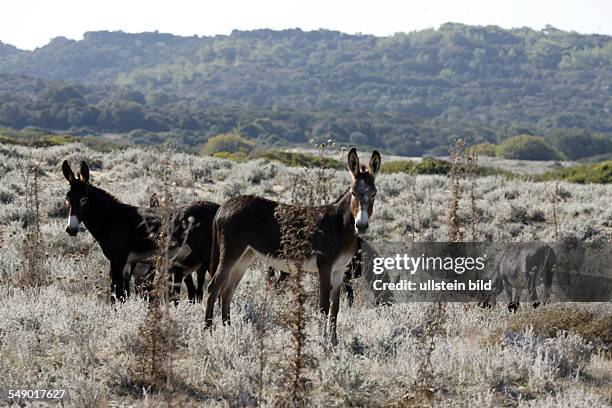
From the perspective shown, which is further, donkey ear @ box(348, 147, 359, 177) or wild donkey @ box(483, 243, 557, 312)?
wild donkey @ box(483, 243, 557, 312)

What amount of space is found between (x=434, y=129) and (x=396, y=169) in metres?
111

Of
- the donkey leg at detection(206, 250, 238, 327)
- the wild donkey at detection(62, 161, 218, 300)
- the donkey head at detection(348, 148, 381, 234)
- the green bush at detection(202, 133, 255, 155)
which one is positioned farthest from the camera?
the green bush at detection(202, 133, 255, 155)

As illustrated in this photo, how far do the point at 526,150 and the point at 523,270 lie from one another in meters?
Result: 71.6

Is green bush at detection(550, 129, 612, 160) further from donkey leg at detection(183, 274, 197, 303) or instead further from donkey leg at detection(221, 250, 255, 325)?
donkey leg at detection(221, 250, 255, 325)

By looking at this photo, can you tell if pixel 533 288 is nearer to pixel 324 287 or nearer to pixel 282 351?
pixel 324 287

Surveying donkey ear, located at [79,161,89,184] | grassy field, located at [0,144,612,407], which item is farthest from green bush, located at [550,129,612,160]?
grassy field, located at [0,144,612,407]

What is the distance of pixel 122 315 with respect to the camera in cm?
877

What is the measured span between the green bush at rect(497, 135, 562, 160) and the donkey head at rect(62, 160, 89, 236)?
6553cm

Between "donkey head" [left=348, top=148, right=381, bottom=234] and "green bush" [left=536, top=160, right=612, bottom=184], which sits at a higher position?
"green bush" [left=536, top=160, right=612, bottom=184]

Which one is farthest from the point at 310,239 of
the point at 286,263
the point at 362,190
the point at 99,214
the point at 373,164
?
the point at 99,214

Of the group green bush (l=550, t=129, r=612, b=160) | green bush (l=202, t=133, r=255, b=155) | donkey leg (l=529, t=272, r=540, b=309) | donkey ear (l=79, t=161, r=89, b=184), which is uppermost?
green bush (l=550, t=129, r=612, b=160)

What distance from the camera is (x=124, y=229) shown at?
35.6 feet

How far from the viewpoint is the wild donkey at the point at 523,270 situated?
36.0 feet

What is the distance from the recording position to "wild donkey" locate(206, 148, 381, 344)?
851 cm
